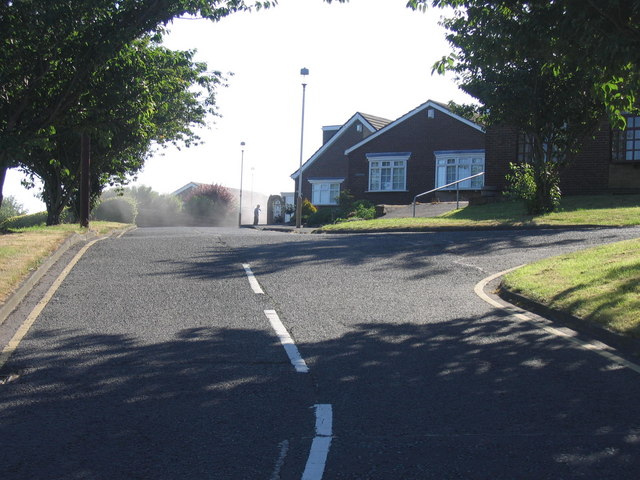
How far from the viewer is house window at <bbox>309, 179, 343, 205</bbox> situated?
54406 millimetres

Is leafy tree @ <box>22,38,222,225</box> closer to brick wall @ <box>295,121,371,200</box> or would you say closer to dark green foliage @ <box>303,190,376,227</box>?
dark green foliage @ <box>303,190,376,227</box>

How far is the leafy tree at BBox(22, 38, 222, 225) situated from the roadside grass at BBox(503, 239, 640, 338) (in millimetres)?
12568

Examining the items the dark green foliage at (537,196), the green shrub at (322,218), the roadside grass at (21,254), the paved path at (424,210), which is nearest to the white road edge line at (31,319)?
the roadside grass at (21,254)

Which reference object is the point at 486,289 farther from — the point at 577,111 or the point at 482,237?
the point at 577,111

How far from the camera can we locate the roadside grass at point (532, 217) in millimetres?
21438

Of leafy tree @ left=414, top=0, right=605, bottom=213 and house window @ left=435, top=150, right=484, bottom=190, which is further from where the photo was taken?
house window @ left=435, top=150, right=484, bottom=190

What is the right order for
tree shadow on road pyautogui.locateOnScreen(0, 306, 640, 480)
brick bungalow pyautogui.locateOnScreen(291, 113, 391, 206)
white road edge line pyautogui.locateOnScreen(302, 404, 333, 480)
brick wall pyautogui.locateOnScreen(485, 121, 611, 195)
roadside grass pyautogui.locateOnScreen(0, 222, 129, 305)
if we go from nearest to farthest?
1. white road edge line pyautogui.locateOnScreen(302, 404, 333, 480)
2. tree shadow on road pyautogui.locateOnScreen(0, 306, 640, 480)
3. roadside grass pyautogui.locateOnScreen(0, 222, 129, 305)
4. brick wall pyautogui.locateOnScreen(485, 121, 611, 195)
5. brick bungalow pyautogui.locateOnScreen(291, 113, 391, 206)

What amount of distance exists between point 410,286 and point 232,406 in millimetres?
6704

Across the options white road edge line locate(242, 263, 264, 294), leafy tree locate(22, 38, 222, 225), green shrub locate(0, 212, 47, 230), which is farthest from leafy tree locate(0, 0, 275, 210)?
green shrub locate(0, 212, 47, 230)

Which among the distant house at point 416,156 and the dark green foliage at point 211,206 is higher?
the distant house at point 416,156

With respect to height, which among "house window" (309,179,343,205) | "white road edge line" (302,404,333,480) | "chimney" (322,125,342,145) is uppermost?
"chimney" (322,125,342,145)

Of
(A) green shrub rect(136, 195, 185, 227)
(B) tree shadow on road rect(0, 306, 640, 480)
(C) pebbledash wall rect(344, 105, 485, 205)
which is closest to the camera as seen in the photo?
(B) tree shadow on road rect(0, 306, 640, 480)

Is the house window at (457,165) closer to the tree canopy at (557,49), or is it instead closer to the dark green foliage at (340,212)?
the dark green foliage at (340,212)

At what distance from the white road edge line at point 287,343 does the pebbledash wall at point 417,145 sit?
3673cm
